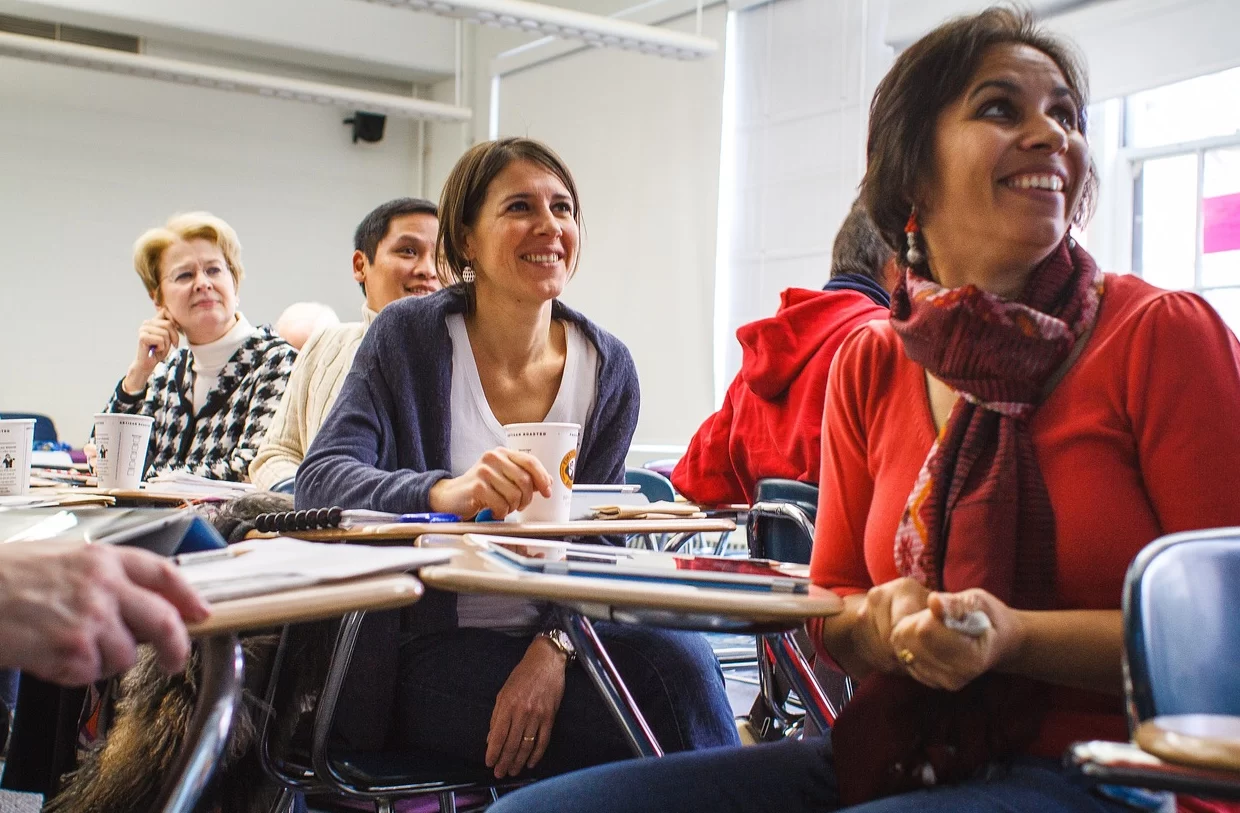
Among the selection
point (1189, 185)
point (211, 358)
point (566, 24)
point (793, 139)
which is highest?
point (566, 24)

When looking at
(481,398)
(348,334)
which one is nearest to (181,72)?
(348,334)

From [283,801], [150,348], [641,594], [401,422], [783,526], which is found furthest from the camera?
[150,348]

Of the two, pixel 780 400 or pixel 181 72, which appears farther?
pixel 181 72

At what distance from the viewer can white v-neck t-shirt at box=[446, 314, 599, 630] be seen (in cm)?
205

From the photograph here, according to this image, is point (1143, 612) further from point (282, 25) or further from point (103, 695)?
point (282, 25)

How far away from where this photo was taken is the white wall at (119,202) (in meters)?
7.52

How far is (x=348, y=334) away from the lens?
320cm

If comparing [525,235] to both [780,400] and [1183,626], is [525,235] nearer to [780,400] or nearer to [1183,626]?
[780,400]

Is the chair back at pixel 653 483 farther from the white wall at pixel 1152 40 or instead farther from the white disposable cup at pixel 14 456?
the white wall at pixel 1152 40

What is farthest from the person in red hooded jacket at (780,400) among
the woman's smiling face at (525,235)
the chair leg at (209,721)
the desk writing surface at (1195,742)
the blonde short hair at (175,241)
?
the blonde short hair at (175,241)

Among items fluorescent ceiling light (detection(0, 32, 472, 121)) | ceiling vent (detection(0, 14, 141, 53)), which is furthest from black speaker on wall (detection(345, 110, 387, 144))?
ceiling vent (detection(0, 14, 141, 53))

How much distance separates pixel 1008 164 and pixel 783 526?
3.28ft

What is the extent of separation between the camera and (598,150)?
7410mm

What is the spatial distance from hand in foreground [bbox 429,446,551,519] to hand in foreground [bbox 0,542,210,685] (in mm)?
862
